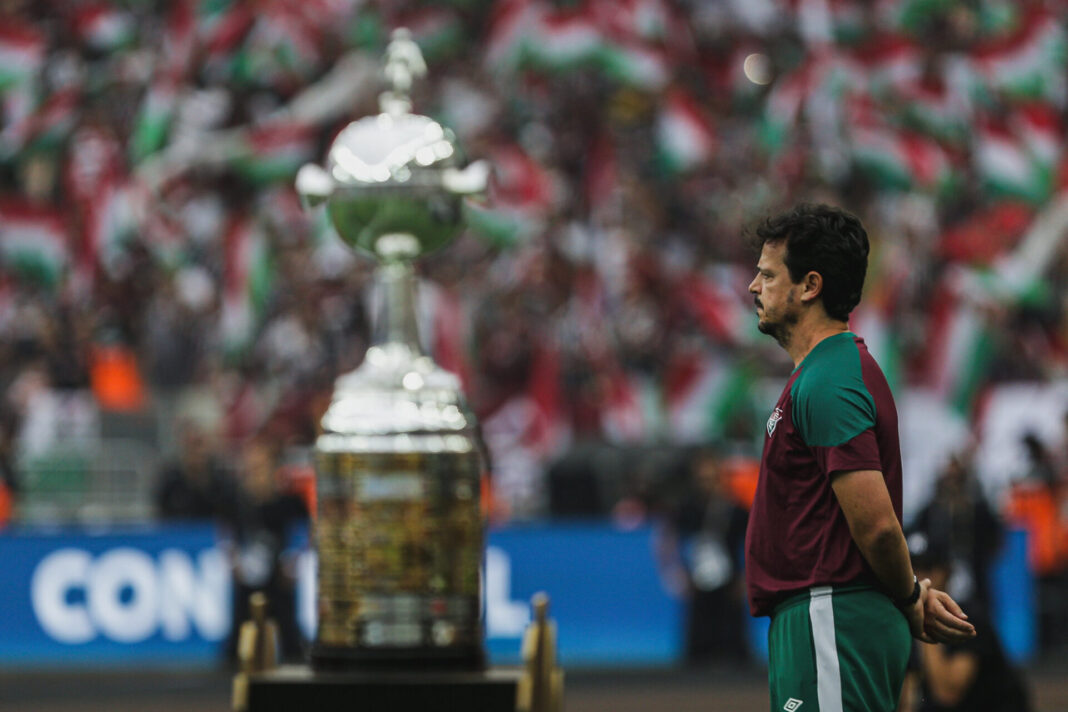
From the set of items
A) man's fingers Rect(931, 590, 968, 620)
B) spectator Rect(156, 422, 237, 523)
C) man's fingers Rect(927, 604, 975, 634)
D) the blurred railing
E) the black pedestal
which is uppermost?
the blurred railing

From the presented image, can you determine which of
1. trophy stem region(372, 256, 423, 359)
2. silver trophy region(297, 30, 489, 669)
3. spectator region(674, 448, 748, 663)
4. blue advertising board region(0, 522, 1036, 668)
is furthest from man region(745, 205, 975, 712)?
spectator region(674, 448, 748, 663)

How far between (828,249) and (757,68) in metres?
20.6

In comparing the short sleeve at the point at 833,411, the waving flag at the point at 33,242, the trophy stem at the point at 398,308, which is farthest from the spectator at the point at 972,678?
the waving flag at the point at 33,242

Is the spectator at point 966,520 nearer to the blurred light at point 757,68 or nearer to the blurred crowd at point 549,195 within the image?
the blurred crowd at point 549,195

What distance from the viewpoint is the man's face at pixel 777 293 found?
4.25 meters

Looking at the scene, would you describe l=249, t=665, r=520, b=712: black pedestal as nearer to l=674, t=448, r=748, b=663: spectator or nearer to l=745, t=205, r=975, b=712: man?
l=745, t=205, r=975, b=712: man

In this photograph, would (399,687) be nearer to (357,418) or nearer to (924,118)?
(357,418)

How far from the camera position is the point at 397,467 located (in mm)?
5906

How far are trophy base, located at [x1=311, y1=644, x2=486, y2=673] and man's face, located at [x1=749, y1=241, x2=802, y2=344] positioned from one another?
1.98 meters

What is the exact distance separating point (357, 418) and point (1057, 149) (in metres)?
19.5

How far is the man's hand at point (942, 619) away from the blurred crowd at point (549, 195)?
53.5 ft

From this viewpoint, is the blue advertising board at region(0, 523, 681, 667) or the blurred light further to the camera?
the blurred light

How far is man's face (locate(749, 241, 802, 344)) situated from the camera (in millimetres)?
4250

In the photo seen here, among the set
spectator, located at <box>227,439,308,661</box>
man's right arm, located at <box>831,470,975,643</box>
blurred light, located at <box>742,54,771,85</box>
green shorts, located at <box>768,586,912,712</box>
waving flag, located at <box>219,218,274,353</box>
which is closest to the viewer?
man's right arm, located at <box>831,470,975,643</box>
